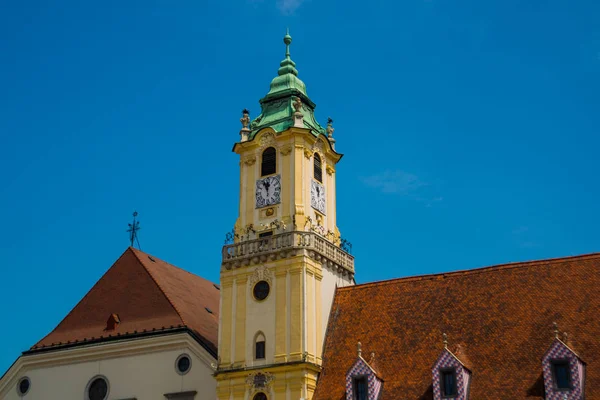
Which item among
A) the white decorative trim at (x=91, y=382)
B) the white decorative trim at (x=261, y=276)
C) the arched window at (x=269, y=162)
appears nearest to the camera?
the white decorative trim at (x=261, y=276)

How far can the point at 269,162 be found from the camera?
4556 cm

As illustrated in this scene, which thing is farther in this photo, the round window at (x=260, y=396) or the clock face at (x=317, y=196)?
the clock face at (x=317, y=196)

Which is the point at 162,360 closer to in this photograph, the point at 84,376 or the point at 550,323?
the point at 84,376

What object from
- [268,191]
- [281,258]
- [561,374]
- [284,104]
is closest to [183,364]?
[281,258]

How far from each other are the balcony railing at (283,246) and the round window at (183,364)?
17.1 feet

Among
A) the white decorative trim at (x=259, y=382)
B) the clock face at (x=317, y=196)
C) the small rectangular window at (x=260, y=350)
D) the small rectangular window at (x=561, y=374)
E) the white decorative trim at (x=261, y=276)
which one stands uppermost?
the clock face at (x=317, y=196)

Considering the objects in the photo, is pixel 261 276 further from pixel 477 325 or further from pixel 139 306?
pixel 477 325

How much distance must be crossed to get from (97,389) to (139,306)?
4711 millimetres

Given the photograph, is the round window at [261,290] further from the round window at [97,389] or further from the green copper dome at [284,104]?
the round window at [97,389]

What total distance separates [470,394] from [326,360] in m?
7.53

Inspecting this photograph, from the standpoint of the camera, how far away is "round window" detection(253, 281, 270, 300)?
42319 mm

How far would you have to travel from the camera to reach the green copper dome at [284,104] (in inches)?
1827

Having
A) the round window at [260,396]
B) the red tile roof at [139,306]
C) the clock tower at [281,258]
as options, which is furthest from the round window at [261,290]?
the round window at [260,396]

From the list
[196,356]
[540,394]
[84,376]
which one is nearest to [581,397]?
[540,394]
